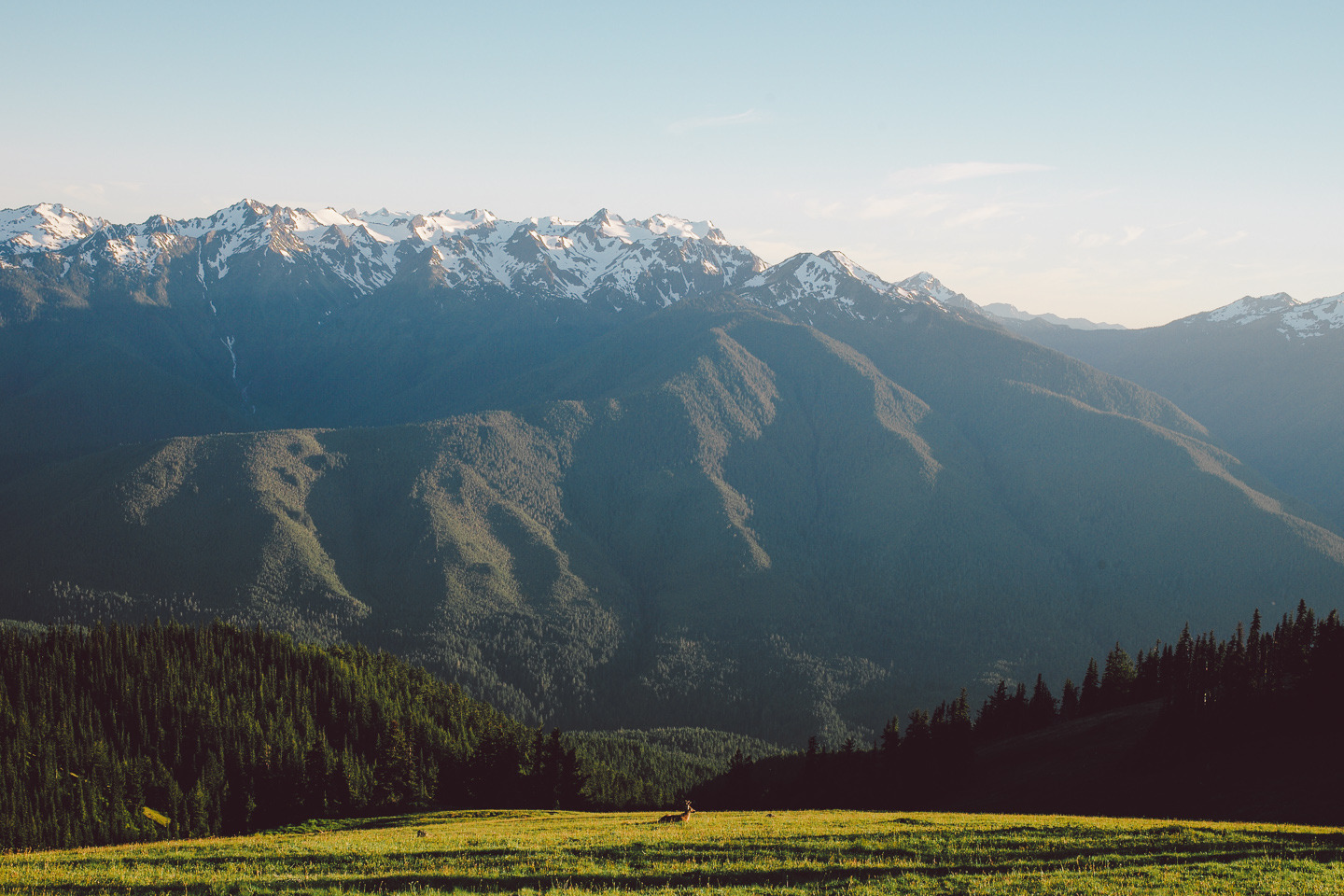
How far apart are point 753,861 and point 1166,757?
2524 inches

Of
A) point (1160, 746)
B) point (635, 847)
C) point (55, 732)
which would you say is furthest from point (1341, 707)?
point (55, 732)

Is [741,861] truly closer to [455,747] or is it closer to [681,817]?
[681,817]

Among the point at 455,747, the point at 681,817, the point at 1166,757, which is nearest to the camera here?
the point at 681,817

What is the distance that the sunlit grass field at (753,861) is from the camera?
1161 inches

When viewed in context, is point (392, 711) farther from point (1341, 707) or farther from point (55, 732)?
point (1341, 707)

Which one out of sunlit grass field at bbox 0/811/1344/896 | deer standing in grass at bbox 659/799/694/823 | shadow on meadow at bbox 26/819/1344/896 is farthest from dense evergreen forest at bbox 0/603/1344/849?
deer standing in grass at bbox 659/799/694/823

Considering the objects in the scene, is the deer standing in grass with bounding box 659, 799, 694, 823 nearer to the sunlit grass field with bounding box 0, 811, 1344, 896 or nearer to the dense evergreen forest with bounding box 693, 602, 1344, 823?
the sunlit grass field with bounding box 0, 811, 1344, 896

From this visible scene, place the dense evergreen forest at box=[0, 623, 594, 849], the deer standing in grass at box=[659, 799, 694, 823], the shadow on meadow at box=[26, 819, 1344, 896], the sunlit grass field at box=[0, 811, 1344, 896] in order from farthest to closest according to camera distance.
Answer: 1. the dense evergreen forest at box=[0, 623, 594, 849]
2. the deer standing in grass at box=[659, 799, 694, 823]
3. the shadow on meadow at box=[26, 819, 1344, 896]
4. the sunlit grass field at box=[0, 811, 1344, 896]

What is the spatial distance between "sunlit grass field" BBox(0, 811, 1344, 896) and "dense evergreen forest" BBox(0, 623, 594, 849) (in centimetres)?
6335

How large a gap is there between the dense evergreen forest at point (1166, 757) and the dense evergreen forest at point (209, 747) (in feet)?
132

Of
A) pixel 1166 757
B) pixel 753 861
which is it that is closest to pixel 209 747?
pixel 753 861

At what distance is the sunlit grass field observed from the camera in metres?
29.5

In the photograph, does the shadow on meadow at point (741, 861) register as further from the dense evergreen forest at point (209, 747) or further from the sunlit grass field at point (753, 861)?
the dense evergreen forest at point (209, 747)

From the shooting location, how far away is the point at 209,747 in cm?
11250
